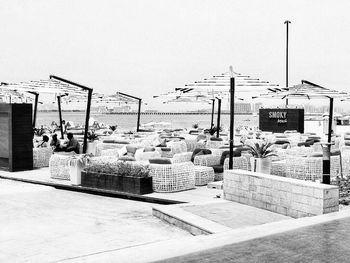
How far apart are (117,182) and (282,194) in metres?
3.99

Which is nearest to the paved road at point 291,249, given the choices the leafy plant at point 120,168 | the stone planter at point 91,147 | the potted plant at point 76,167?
the leafy plant at point 120,168

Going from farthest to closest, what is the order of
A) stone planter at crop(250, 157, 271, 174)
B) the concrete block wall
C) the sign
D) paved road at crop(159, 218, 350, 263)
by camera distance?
the sign
stone planter at crop(250, 157, 271, 174)
the concrete block wall
paved road at crop(159, 218, 350, 263)

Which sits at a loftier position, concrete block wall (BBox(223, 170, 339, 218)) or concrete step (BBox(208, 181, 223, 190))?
concrete block wall (BBox(223, 170, 339, 218))

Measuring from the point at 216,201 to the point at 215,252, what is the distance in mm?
3375

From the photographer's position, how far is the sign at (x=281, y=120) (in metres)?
28.7

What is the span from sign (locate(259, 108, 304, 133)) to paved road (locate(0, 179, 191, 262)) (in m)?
20.2

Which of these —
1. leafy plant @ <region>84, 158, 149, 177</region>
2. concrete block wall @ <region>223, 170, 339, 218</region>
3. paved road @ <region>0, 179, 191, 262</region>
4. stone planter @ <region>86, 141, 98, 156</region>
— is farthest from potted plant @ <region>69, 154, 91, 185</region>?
stone planter @ <region>86, 141, 98, 156</region>

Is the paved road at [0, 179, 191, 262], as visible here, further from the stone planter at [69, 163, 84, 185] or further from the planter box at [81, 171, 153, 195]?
the stone planter at [69, 163, 84, 185]

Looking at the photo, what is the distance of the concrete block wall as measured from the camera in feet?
22.3

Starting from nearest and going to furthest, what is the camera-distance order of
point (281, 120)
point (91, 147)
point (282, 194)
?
point (282, 194), point (91, 147), point (281, 120)

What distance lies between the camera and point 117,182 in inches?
405

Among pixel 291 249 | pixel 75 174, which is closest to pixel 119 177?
pixel 75 174

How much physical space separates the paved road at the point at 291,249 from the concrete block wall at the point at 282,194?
859 millimetres

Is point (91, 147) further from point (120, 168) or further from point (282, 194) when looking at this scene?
point (282, 194)
